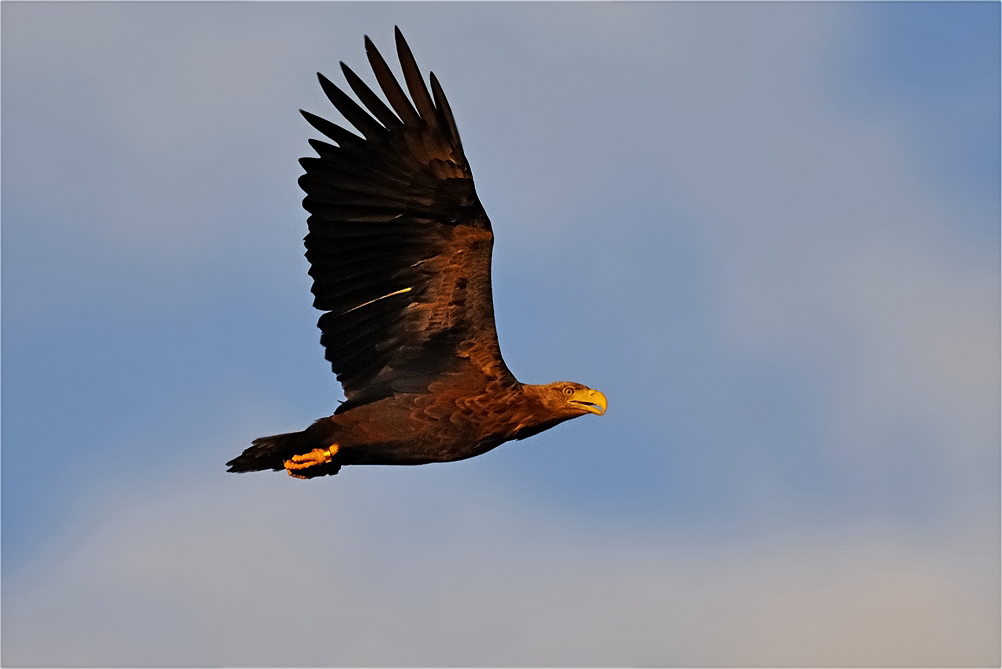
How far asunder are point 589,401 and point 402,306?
5.99 ft

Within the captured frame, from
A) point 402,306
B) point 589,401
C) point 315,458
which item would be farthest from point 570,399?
point 315,458

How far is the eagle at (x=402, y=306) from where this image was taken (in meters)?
17.1

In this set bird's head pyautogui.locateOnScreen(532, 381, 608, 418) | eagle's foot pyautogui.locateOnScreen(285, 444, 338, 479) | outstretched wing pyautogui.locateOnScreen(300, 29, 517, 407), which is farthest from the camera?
bird's head pyautogui.locateOnScreen(532, 381, 608, 418)

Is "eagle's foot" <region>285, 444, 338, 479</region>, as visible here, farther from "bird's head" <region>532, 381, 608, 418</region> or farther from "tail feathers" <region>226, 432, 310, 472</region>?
"bird's head" <region>532, 381, 608, 418</region>

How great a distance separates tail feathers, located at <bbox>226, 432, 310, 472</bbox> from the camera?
17344 millimetres

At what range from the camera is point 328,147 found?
17.4m

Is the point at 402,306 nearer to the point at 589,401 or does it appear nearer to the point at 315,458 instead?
the point at 315,458

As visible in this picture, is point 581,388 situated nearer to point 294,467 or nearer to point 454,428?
point 454,428

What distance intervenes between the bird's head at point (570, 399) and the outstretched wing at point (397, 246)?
33 cm

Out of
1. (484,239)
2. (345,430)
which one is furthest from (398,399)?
(484,239)

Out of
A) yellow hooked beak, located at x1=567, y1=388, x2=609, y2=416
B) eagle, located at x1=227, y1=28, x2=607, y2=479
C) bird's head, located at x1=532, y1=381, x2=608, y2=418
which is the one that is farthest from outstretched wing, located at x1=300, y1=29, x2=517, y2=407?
yellow hooked beak, located at x1=567, y1=388, x2=609, y2=416

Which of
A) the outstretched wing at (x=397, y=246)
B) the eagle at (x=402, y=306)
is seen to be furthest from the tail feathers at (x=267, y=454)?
the outstretched wing at (x=397, y=246)

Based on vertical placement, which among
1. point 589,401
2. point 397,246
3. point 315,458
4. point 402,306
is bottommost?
point 315,458

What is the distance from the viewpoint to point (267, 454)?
683 inches
